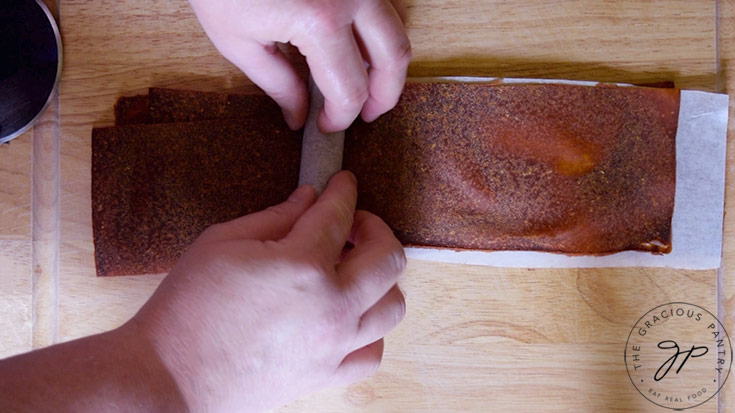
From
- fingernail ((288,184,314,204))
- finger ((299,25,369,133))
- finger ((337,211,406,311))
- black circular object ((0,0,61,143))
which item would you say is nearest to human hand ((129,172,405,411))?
finger ((337,211,406,311))

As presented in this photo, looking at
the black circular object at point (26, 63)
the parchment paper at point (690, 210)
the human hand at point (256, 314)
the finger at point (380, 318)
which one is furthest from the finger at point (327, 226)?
the black circular object at point (26, 63)

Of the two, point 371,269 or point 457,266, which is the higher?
point 371,269

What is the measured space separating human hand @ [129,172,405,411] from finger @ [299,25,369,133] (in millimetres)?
258

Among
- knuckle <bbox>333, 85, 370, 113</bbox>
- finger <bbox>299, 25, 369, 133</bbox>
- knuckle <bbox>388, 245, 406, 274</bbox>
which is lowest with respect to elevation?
knuckle <bbox>388, 245, 406, 274</bbox>

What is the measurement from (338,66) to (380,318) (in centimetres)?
49

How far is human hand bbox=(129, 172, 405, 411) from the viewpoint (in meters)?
0.84

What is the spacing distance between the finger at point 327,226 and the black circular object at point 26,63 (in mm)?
768

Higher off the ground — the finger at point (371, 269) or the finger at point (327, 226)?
the finger at point (327, 226)

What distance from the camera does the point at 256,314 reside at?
84 centimetres

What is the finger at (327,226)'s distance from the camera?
2.93ft

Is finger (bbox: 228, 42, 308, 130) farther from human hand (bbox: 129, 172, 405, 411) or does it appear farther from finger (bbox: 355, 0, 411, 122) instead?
human hand (bbox: 129, 172, 405, 411)

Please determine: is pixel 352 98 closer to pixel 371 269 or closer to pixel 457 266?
pixel 371 269

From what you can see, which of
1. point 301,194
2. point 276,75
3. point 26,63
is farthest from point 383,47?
point 26,63

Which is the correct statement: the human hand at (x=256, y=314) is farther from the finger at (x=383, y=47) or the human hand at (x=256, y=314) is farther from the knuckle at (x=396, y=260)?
the finger at (x=383, y=47)
